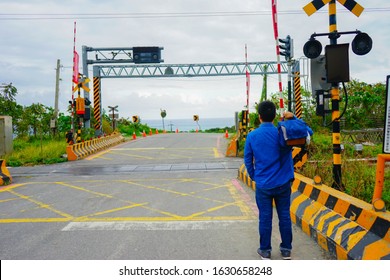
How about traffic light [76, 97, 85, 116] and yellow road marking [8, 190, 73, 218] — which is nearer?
yellow road marking [8, 190, 73, 218]

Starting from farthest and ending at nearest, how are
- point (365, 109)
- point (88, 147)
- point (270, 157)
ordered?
point (365, 109) < point (88, 147) < point (270, 157)

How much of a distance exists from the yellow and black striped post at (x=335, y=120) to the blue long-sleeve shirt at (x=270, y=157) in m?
2.03

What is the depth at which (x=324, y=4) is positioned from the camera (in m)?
6.26

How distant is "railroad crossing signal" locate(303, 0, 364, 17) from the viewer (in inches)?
245

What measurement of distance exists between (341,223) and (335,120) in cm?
207

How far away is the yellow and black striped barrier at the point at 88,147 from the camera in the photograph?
51.3 feet

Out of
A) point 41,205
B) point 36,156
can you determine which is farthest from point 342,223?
point 36,156

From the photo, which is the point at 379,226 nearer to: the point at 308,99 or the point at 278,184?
the point at 278,184

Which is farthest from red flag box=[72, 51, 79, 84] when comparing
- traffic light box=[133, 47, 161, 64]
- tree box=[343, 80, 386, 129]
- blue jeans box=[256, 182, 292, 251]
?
tree box=[343, 80, 386, 129]

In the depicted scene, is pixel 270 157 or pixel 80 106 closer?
pixel 270 157

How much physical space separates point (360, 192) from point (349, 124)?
16.6 meters

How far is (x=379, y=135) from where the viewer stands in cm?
1583

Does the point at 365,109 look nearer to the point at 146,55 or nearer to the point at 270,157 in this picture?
the point at 146,55

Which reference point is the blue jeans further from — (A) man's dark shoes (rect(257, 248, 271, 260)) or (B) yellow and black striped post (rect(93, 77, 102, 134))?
(B) yellow and black striped post (rect(93, 77, 102, 134))
